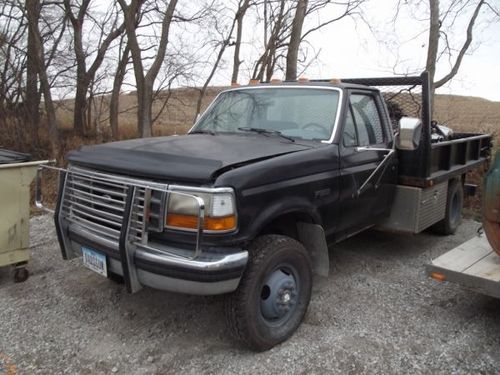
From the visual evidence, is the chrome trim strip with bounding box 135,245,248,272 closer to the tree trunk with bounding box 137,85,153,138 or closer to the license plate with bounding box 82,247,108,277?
the license plate with bounding box 82,247,108,277

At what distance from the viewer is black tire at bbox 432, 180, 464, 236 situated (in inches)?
238

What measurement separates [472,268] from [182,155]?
8.25ft

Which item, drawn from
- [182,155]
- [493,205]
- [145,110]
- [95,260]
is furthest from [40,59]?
[493,205]

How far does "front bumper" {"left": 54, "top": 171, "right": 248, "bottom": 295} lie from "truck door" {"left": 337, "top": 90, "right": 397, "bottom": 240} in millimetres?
1494

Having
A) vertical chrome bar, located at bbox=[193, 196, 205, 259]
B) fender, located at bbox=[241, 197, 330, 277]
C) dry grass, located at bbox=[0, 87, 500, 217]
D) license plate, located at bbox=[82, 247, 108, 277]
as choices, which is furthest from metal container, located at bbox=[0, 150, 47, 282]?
dry grass, located at bbox=[0, 87, 500, 217]

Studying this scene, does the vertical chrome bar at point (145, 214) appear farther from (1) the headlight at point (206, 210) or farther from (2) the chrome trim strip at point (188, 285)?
(2) the chrome trim strip at point (188, 285)

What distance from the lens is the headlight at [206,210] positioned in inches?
114

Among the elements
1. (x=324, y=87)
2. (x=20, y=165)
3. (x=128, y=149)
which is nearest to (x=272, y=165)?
(x=128, y=149)

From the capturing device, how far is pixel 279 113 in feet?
14.4

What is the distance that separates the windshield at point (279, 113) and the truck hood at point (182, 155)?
0.86 ft

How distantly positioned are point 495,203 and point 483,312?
1055 millimetres

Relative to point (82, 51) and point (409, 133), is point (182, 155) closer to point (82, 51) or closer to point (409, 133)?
point (409, 133)

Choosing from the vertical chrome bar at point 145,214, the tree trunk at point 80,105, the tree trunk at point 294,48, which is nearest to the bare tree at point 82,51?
the tree trunk at point 80,105

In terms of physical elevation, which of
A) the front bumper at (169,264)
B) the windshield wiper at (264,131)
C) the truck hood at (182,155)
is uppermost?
the windshield wiper at (264,131)
